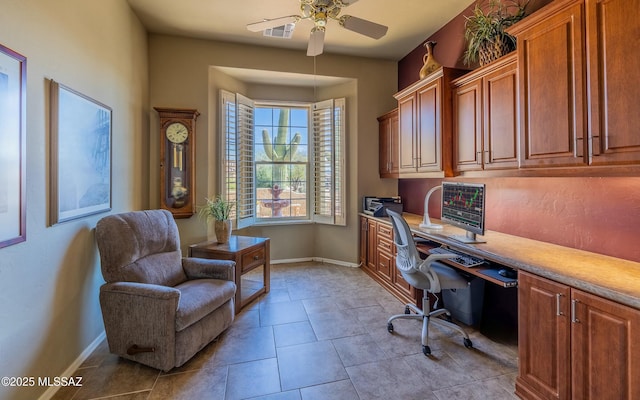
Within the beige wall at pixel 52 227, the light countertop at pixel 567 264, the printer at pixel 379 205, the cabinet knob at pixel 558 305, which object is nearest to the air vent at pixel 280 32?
the beige wall at pixel 52 227

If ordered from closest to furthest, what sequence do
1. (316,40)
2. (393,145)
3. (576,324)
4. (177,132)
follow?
1. (576,324)
2. (316,40)
3. (177,132)
4. (393,145)

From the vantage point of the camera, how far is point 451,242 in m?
2.44

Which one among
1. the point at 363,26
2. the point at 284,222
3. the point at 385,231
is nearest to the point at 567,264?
the point at 385,231

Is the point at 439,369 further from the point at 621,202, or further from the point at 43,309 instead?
the point at 43,309

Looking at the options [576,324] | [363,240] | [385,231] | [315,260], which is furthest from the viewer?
[315,260]

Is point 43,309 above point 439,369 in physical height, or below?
above

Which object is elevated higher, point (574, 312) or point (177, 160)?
Answer: point (177, 160)

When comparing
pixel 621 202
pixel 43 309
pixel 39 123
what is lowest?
pixel 43 309

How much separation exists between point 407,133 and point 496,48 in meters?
1.25

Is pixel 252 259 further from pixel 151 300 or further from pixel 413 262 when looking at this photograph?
pixel 413 262

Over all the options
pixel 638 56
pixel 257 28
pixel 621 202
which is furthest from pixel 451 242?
pixel 257 28

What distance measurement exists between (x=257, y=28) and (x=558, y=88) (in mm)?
2226

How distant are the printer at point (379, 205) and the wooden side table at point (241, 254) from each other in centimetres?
154

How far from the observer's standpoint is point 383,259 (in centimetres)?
374
